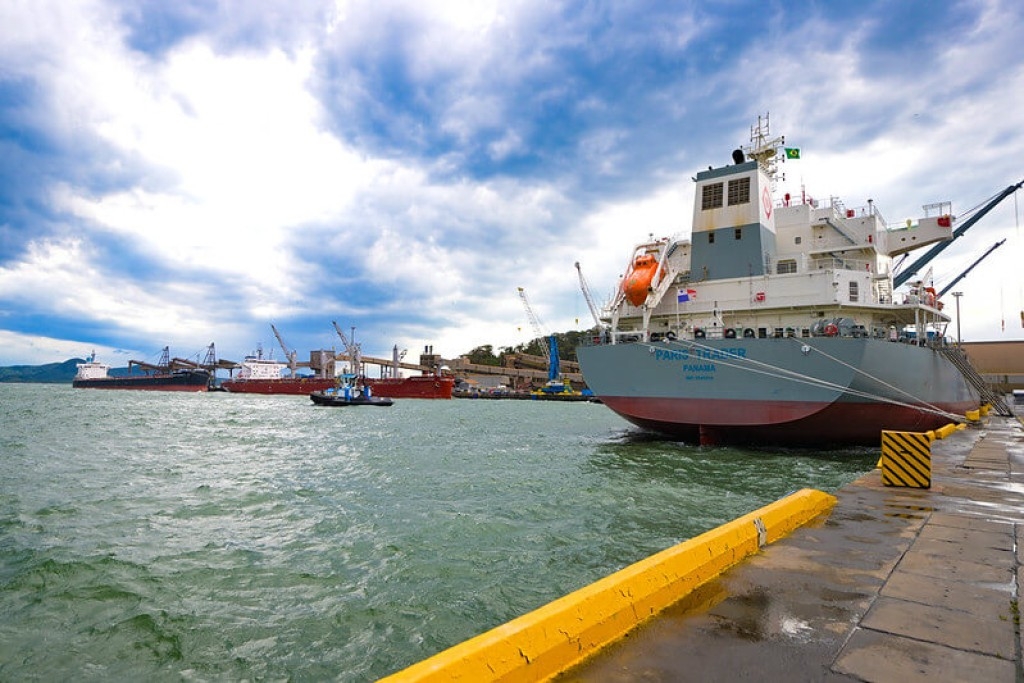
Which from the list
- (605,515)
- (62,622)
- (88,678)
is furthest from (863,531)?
(62,622)

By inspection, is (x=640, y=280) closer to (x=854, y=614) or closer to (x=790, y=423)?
(x=790, y=423)

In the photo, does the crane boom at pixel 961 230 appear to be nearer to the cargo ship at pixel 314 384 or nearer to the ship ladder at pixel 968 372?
the ship ladder at pixel 968 372

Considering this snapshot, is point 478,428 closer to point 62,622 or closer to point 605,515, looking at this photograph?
point 605,515

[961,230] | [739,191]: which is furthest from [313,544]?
[961,230]

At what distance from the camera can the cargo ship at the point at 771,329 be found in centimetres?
1589

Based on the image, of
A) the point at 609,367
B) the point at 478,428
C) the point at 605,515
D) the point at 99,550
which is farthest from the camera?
the point at 478,428

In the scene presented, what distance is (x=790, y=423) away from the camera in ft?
52.7

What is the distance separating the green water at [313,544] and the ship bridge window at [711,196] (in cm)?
911

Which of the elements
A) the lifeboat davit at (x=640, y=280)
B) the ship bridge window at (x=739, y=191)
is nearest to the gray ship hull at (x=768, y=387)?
the lifeboat davit at (x=640, y=280)

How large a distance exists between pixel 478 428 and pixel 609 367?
477 inches

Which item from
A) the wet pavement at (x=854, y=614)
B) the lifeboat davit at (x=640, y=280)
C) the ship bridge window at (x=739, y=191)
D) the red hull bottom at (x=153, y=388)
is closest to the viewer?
the wet pavement at (x=854, y=614)

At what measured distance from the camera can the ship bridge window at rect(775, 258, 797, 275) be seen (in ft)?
65.8

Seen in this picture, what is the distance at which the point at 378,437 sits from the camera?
2369 centimetres

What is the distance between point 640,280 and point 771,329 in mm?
4712
